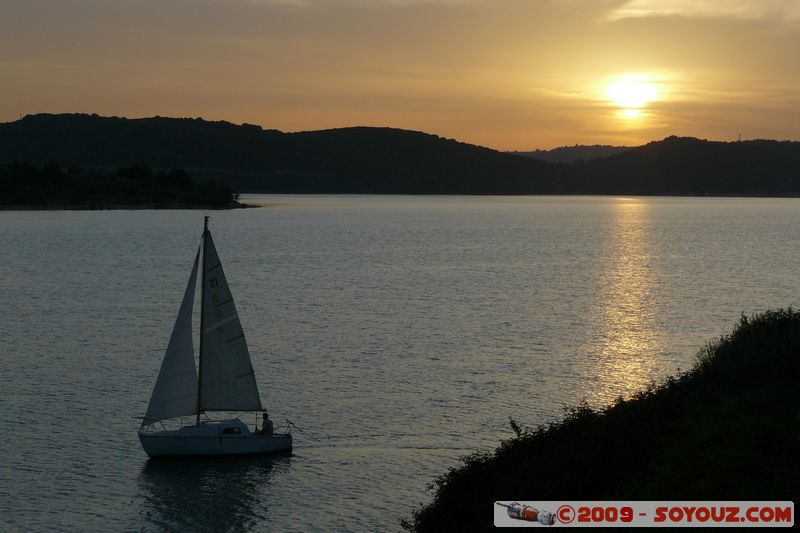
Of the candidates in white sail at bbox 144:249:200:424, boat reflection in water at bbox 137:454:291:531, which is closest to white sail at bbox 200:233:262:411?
white sail at bbox 144:249:200:424

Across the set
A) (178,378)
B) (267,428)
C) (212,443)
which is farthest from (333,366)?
(212,443)

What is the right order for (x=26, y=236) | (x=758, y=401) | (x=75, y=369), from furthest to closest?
1. (x=26, y=236)
2. (x=75, y=369)
3. (x=758, y=401)

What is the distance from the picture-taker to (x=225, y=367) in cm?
4297

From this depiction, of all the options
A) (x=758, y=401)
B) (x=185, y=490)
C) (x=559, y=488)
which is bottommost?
(x=185, y=490)

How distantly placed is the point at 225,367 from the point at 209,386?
1041 mm

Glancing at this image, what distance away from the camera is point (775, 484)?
2333cm

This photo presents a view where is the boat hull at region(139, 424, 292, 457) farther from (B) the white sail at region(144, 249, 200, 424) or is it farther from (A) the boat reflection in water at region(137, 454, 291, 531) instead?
(B) the white sail at region(144, 249, 200, 424)

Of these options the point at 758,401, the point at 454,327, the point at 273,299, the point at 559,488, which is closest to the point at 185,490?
the point at 559,488

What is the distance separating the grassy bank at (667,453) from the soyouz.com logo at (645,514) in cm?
68

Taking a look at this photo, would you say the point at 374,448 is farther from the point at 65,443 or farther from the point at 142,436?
the point at 65,443

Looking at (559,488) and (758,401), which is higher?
(758,401)

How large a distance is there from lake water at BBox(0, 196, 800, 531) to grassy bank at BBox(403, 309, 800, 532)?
205 inches

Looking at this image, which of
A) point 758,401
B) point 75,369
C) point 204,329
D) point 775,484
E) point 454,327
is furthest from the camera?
point 454,327

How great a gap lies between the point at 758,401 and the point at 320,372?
31927 millimetres
